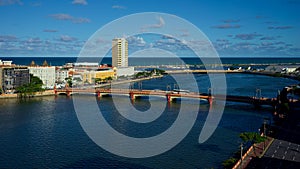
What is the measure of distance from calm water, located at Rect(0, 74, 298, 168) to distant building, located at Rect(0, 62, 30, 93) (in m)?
7.81

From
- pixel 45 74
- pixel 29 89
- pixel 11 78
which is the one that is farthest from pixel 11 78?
pixel 45 74

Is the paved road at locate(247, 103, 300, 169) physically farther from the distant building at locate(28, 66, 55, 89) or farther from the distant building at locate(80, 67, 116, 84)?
the distant building at locate(80, 67, 116, 84)

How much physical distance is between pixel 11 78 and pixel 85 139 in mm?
21500

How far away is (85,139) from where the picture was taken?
1691 centimetres

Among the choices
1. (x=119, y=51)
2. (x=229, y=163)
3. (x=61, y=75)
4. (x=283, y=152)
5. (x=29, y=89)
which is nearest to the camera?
(x=229, y=163)

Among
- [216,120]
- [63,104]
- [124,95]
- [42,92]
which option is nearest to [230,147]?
[216,120]

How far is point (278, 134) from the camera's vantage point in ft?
55.2

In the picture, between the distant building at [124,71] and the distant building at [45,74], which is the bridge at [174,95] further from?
the distant building at [124,71]

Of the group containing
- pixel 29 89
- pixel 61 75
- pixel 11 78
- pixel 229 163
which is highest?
pixel 61 75

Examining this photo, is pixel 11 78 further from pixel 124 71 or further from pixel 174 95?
pixel 124 71

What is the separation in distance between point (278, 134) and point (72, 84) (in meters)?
30.4

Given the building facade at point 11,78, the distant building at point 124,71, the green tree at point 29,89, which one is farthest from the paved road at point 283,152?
the distant building at point 124,71

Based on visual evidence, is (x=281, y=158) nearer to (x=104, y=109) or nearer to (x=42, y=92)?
(x=104, y=109)

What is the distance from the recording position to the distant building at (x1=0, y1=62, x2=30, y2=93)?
34156mm
